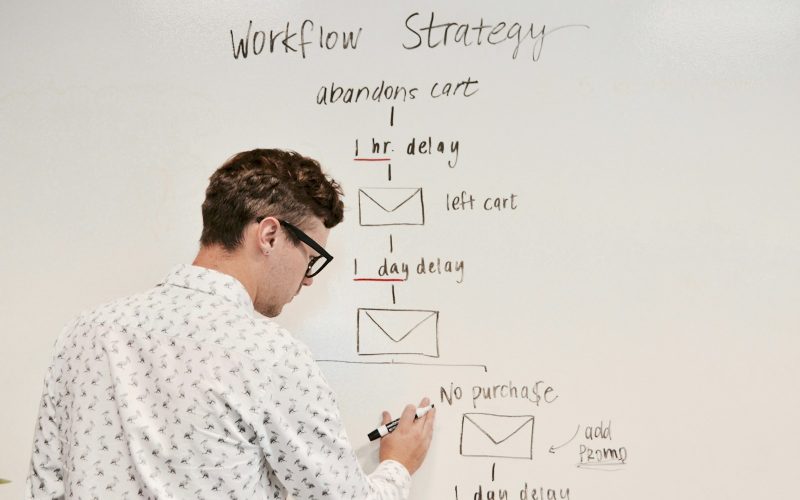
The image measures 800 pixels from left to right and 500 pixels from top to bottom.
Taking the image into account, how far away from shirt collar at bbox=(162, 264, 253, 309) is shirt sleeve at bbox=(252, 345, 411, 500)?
120 mm

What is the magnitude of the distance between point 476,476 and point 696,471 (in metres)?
0.39

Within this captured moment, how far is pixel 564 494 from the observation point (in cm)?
134

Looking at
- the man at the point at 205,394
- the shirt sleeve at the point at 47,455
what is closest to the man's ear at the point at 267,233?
the man at the point at 205,394

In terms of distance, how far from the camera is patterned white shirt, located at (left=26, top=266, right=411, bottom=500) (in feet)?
3.04

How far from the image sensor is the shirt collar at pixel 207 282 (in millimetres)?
998

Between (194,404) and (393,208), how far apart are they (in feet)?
1.89

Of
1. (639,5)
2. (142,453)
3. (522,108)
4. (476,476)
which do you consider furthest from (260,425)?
(639,5)

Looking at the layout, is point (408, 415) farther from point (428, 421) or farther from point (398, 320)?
point (398, 320)

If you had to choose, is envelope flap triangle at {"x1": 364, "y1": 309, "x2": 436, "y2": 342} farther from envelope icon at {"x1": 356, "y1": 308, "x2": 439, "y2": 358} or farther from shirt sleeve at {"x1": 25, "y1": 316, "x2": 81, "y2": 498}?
shirt sleeve at {"x1": 25, "y1": 316, "x2": 81, "y2": 498}

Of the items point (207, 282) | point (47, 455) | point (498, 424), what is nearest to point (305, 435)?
point (207, 282)

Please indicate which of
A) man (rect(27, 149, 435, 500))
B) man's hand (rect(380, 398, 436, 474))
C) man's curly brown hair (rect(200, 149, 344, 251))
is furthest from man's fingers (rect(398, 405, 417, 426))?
man's curly brown hair (rect(200, 149, 344, 251))

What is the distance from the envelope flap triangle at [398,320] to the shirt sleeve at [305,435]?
1.24 ft

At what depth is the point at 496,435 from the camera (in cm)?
135

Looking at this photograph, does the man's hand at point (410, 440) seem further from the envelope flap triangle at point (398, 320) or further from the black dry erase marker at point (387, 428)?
the envelope flap triangle at point (398, 320)
